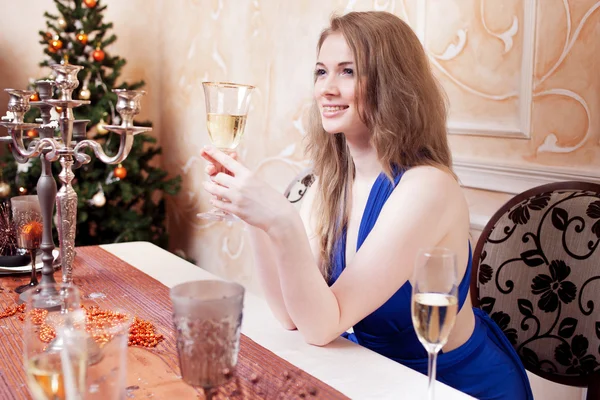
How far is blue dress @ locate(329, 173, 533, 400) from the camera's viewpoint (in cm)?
159

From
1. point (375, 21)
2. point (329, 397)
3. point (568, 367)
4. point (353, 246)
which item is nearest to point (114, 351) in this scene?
point (329, 397)

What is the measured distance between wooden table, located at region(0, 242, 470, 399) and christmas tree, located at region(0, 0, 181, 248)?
2.36 metres

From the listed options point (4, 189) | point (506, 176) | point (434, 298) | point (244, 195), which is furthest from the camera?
point (4, 189)

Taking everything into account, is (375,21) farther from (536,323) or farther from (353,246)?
(536,323)

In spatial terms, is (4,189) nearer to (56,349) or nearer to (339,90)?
(339,90)

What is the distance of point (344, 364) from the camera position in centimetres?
125

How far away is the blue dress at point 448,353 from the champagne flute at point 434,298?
619 millimetres

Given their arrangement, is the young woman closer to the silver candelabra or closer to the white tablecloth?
the white tablecloth

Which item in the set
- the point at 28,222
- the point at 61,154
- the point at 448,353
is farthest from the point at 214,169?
the point at 448,353

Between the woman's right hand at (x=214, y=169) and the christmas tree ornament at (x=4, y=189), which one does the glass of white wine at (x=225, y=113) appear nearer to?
the woman's right hand at (x=214, y=169)

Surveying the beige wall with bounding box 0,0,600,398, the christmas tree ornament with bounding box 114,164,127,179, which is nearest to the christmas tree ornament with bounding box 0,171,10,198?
the christmas tree ornament with bounding box 114,164,127,179

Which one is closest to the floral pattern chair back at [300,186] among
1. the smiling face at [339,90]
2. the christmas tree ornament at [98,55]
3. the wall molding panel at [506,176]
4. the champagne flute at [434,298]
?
the wall molding panel at [506,176]

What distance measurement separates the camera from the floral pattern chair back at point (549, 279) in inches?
63.5

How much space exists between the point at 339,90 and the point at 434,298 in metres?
0.82
